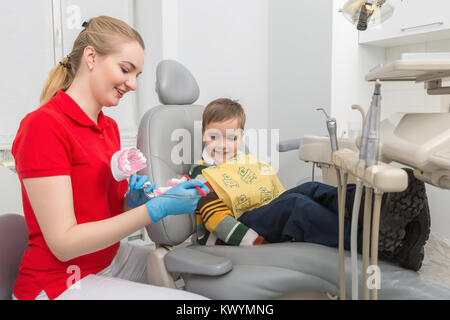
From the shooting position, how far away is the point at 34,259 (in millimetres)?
987

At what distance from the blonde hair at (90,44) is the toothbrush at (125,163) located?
0.89ft

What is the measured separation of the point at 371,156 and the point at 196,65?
6.68 ft

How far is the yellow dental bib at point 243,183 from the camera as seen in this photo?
4.33ft

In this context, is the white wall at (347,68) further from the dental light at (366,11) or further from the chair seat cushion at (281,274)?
the chair seat cushion at (281,274)

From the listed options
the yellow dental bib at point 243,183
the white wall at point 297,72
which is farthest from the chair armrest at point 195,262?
the white wall at point 297,72

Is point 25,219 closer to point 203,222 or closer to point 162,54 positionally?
point 203,222

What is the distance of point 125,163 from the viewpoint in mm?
963

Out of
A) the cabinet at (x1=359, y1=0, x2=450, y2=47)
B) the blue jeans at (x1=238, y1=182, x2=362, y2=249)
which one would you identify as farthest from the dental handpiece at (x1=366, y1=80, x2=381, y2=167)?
the cabinet at (x1=359, y1=0, x2=450, y2=47)

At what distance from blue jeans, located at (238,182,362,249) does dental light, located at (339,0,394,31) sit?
0.78m

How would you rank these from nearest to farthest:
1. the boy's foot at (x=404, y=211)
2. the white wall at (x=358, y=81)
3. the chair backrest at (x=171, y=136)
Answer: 1. the boy's foot at (x=404, y=211)
2. the chair backrest at (x=171, y=136)
3. the white wall at (x=358, y=81)

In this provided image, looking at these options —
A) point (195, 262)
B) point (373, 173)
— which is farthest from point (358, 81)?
point (373, 173)

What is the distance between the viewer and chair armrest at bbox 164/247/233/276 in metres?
0.98

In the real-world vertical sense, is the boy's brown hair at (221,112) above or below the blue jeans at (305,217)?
above
